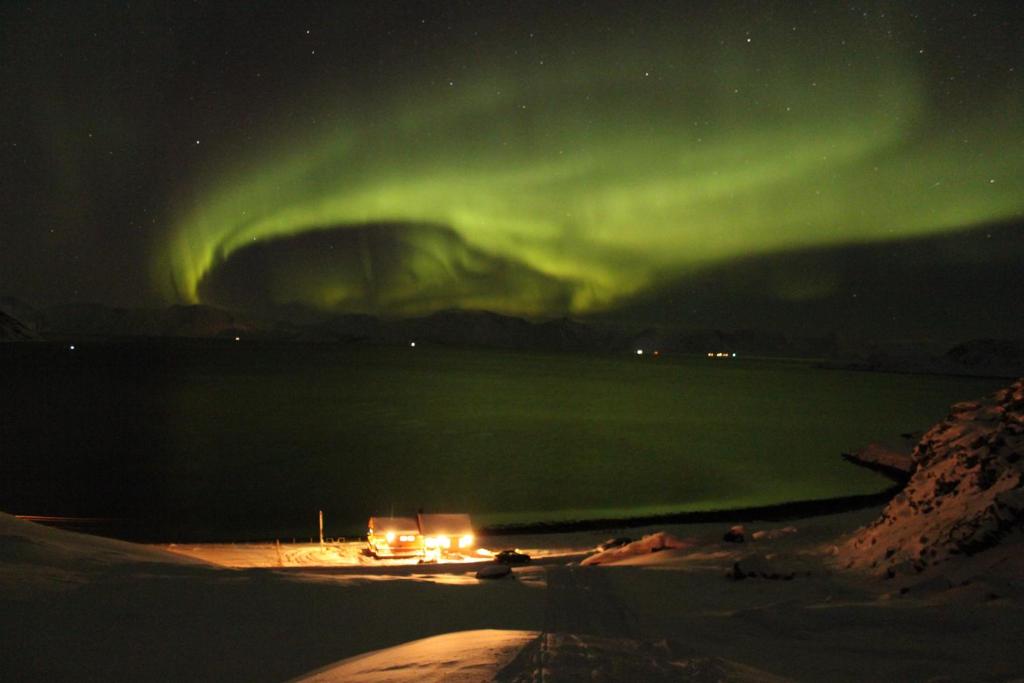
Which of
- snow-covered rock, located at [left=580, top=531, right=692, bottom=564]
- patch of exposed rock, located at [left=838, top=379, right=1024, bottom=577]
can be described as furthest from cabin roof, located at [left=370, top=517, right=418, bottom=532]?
patch of exposed rock, located at [left=838, top=379, right=1024, bottom=577]

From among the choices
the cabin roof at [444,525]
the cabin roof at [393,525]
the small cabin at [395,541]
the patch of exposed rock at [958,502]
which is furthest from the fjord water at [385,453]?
the patch of exposed rock at [958,502]

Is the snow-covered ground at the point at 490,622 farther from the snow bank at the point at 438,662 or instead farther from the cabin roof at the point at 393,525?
the cabin roof at the point at 393,525

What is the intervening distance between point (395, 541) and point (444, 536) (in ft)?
6.34

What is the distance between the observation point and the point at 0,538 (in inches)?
471

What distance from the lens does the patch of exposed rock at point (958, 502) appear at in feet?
45.5

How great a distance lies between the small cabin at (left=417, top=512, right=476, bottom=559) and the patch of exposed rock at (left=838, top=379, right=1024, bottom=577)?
47.0 ft

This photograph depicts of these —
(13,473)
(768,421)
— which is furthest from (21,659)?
(768,421)

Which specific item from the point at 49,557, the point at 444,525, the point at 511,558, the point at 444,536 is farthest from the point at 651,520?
the point at 49,557

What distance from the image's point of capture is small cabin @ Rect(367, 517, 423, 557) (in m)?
26.6

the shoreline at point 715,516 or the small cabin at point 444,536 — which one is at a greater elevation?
the small cabin at point 444,536

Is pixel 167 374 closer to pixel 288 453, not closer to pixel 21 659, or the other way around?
pixel 288 453

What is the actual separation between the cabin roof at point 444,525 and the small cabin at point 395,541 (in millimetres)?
429

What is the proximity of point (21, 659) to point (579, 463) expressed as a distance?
57953 millimetres

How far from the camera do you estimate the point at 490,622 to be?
509 inches
